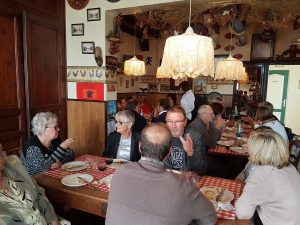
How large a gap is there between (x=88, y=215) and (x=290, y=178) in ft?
6.31

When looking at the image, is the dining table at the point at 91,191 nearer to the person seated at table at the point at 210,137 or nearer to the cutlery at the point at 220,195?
the cutlery at the point at 220,195

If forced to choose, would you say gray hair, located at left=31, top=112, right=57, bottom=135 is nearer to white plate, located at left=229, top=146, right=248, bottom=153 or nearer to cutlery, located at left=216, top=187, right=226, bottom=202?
cutlery, located at left=216, top=187, right=226, bottom=202

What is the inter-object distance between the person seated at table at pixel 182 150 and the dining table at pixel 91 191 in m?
0.18

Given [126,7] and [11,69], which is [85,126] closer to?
[11,69]

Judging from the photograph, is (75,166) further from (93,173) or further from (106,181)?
(106,181)

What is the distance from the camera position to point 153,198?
1.17 metres

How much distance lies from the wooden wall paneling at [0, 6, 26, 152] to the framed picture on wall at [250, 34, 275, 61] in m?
5.34

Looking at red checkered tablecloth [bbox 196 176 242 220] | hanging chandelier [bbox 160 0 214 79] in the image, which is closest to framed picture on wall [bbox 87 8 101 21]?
hanging chandelier [bbox 160 0 214 79]

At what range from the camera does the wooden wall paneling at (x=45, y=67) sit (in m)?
3.64

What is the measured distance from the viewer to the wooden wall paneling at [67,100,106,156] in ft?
13.2

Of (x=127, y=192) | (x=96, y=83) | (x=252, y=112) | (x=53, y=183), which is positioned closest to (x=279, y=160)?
(x=127, y=192)

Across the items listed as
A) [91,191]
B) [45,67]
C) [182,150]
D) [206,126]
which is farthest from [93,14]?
[91,191]

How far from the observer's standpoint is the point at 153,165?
127 cm

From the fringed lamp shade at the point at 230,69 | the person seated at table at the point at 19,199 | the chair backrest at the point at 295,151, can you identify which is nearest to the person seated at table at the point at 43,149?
the person seated at table at the point at 19,199
